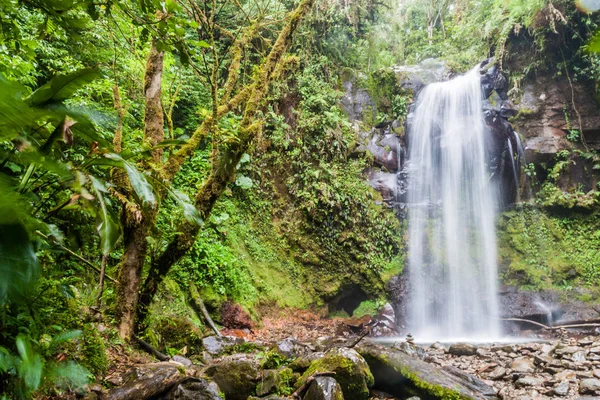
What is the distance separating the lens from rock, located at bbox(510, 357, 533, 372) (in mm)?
5523

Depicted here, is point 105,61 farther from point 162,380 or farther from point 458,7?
point 458,7

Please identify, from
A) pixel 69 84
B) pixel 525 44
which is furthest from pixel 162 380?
pixel 525 44

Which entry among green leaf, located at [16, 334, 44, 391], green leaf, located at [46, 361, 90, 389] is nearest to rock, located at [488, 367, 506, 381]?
green leaf, located at [46, 361, 90, 389]

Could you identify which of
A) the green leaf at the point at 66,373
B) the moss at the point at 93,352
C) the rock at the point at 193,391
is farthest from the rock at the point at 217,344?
the green leaf at the point at 66,373

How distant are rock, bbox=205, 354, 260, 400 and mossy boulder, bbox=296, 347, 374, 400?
0.49 metres

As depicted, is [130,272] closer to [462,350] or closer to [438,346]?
[462,350]

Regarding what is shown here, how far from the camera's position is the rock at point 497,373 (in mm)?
5320

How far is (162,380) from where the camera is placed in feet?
8.29

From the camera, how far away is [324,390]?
3.09 m

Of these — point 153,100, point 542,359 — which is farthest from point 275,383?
point 542,359

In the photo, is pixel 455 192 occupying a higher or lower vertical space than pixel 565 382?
higher

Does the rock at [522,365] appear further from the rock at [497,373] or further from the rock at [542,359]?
the rock at [497,373]

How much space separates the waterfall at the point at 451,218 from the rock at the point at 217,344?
6.26 metres

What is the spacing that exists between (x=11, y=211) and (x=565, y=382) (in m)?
6.47
